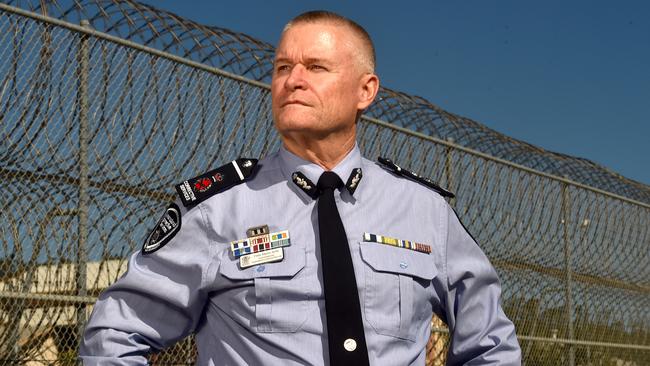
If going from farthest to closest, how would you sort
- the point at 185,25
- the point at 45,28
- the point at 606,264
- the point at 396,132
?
the point at 606,264
the point at 396,132
the point at 185,25
the point at 45,28

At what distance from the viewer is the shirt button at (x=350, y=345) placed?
2.05 m

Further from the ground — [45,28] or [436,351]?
[45,28]

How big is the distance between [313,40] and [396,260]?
53 cm

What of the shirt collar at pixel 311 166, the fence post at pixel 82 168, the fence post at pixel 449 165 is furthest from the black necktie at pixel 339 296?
the fence post at pixel 449 165

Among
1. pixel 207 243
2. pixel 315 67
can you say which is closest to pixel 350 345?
pixel 207 243

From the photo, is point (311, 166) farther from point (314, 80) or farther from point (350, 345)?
point (350, 345)

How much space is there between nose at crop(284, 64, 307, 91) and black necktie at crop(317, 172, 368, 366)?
0.28 m

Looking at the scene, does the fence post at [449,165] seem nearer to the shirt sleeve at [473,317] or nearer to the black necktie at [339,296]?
the shirt sleeve at [473,317]

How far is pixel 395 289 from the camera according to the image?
219 cm

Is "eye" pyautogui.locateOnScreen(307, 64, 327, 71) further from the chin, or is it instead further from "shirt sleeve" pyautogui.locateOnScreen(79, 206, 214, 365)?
"shirt sleeve" pyautogui.locateOnScreen(79, 206, 214, 365)

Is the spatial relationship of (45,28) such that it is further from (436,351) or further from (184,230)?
(436,351)

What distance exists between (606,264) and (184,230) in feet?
28.1

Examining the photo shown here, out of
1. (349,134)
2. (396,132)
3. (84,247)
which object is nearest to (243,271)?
(349,134)

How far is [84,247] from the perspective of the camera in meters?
5.03
